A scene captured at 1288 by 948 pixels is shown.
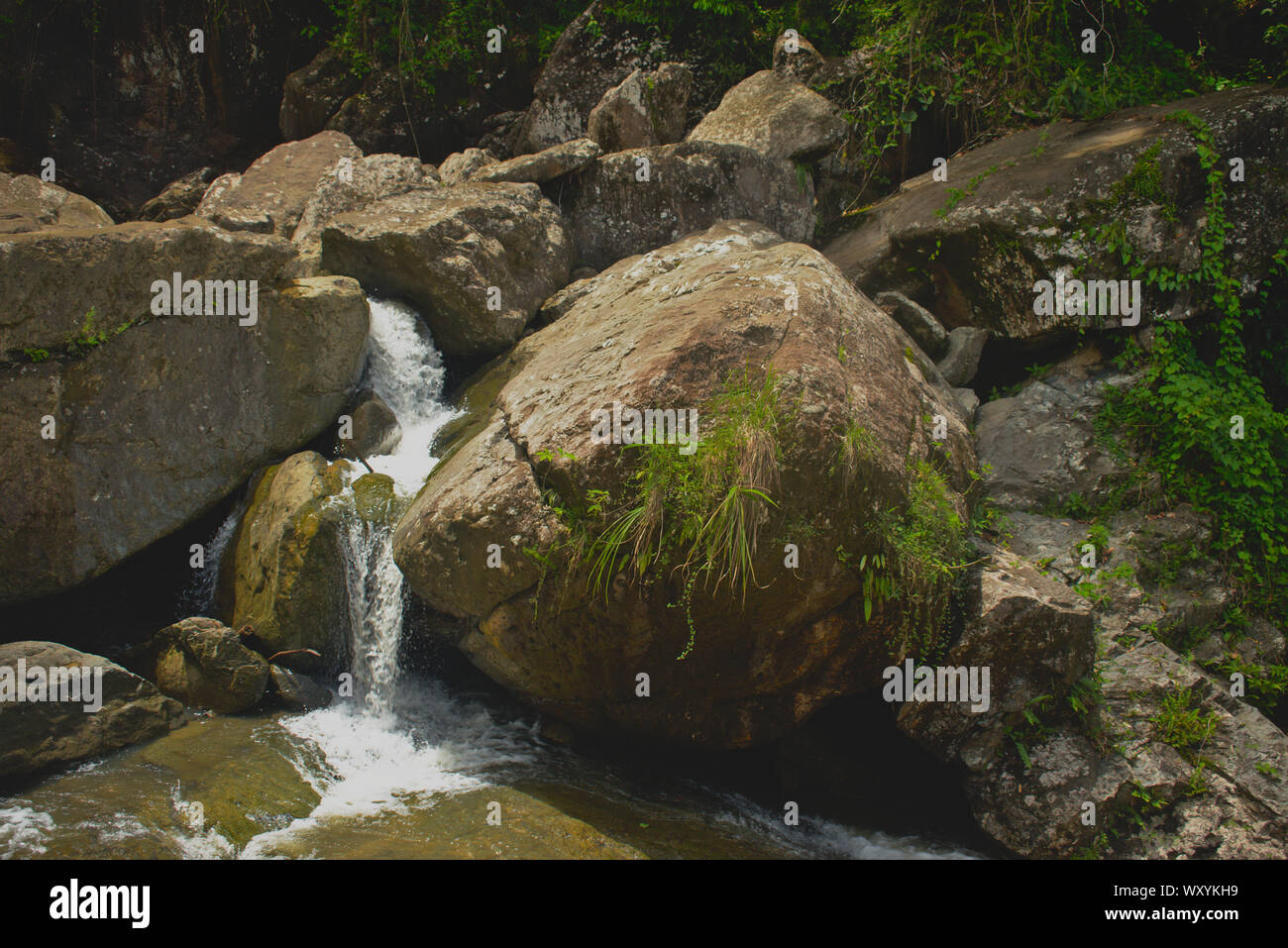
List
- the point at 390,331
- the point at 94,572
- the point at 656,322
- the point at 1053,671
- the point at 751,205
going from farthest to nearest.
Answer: the point at 751,205 → the point at 390,331 → the point at 94,572 → the point at 656,322 → the point at 1053,671

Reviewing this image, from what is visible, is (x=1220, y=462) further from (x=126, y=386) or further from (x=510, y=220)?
(x=126, y=386)

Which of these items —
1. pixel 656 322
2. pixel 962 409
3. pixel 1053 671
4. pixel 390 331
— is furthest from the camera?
pixel 390 331

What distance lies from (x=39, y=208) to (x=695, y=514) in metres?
6.58

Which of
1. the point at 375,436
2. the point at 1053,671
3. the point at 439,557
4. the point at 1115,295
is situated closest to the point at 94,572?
the point at 375,436

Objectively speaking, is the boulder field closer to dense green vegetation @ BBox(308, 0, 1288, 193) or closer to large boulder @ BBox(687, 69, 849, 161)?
large boulder @ BBox(687, 69, 849, 161)

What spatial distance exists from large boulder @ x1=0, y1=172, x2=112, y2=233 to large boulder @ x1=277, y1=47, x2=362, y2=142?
169 inches

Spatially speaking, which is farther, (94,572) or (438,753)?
(94,572)

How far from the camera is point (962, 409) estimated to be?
22.7 feet

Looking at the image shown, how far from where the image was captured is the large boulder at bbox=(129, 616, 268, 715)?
18.5 ft

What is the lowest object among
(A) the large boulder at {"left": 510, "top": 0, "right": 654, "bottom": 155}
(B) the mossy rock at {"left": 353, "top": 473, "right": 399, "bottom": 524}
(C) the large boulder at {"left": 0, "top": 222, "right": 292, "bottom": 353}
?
(B) the mossy rock at {"left": 353, "top": 473, "right": 399, "bottom": 524}

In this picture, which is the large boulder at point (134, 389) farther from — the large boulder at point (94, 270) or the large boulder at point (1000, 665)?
the large boulder at point (1000, 665)

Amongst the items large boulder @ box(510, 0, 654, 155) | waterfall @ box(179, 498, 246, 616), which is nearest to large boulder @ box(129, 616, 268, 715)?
waterfall @ box(179, 498, 246, 616)

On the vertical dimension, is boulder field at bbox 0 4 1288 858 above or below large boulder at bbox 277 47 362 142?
below

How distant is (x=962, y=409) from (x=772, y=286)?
2.43 meters
